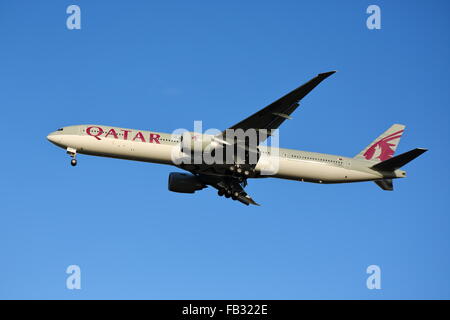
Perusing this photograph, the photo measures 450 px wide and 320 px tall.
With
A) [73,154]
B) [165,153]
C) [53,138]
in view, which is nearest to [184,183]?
[165,153]

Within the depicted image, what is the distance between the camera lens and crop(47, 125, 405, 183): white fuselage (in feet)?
137

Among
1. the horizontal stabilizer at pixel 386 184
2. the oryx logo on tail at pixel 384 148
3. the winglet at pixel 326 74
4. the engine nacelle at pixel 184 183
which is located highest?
the winglet at pixel 326 74

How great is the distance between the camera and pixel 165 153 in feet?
136

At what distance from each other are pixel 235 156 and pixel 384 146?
14.3m

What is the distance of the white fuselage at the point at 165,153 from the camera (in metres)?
41.6

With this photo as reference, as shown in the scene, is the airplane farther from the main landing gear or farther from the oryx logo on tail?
the oryx logo on tail

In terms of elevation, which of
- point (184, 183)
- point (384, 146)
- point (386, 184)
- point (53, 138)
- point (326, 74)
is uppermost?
point (326, 74)

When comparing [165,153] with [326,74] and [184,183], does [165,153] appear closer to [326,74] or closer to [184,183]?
[184,183]

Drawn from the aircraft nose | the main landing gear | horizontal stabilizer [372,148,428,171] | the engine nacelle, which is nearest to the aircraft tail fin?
horizontal stabilizer [372,148,428,171]

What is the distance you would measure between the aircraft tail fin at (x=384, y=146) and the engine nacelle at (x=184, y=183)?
13.7 metres

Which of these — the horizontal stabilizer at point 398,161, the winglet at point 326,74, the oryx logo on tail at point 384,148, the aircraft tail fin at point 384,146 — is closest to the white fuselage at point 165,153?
the horizontal stabilizer at point 398,161

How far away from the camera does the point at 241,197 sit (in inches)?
1826

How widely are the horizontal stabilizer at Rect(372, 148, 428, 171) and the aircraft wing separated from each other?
9.76m

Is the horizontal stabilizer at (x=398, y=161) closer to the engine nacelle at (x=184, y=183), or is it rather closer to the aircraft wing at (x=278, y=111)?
the aircraft wing at (x=278, y=111)
